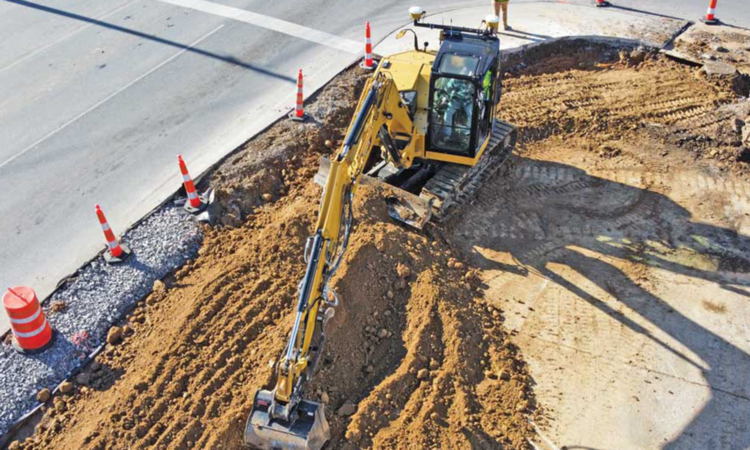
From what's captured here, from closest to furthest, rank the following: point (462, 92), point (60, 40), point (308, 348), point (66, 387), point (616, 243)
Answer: point (308, 348) → point (66, 387) → point (462, 92) → point (616, 243) → point (60, 40)

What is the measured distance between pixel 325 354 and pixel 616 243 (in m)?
5.50

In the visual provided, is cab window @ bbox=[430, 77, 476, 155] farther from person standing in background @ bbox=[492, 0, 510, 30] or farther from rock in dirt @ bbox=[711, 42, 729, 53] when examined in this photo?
rock in dirt @ bbox=[711, 42, 729, 53]

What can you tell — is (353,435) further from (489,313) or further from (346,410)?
(489,313)

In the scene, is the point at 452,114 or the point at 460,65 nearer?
the point at 460,65

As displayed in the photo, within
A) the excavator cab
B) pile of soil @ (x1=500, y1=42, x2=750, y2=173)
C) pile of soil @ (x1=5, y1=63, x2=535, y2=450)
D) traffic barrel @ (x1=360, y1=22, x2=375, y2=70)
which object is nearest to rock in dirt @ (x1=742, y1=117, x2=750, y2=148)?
pile of soil @ (x1=500, y1=42, x2=750, y2=173)

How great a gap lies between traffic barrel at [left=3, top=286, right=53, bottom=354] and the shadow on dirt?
634 centimetres

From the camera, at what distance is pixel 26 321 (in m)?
9.02

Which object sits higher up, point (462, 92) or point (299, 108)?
point (462, 92)

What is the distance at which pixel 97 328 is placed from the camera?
9.63 metres

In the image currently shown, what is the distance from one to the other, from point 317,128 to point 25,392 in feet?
23.1

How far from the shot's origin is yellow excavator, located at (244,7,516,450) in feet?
25.5

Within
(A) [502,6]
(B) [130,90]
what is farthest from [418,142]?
(B) [130,90]

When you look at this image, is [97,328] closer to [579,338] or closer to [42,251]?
[42,251]

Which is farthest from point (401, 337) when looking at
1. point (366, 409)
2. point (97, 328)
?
point (97, 328)
